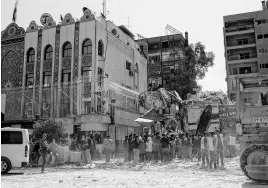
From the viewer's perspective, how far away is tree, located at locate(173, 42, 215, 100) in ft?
135

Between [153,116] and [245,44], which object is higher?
[245,44]

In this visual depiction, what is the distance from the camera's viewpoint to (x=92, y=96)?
25.1 metres

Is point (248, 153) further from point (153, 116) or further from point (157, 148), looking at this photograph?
point (153, 116)

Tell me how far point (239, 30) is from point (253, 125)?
4051 centimetres

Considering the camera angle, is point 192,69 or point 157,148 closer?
point 157,148

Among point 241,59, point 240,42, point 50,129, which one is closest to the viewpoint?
point 50,129

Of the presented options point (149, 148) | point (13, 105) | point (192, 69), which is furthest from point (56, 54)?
point (192, 69)

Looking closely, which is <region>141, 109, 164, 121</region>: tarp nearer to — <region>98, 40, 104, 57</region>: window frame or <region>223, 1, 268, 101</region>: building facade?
<region>98, 40, 104, 57</region>: window frame

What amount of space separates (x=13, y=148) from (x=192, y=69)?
33.1 m

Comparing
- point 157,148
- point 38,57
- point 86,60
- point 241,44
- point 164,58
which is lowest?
point 157,148

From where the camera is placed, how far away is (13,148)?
12.4m

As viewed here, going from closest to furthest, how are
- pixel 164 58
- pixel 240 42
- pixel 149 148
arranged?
pixel 149 148, pixel 240 42, pixel 164 58

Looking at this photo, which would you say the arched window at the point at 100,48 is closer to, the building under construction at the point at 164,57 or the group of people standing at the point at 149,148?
the group of people standing at the point at 149,148

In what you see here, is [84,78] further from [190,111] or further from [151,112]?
[190,111]
